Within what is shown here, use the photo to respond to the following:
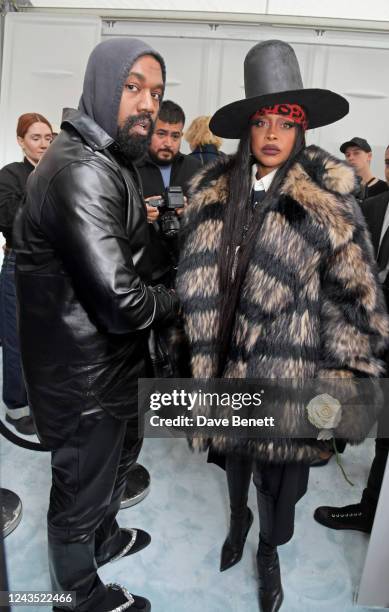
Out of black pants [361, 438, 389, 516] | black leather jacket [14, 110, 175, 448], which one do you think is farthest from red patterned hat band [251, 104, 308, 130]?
black pants [361, 438, 389, 516]

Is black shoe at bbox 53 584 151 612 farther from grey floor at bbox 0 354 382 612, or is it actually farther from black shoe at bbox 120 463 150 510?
black shoe at bbox 120 463 150 510

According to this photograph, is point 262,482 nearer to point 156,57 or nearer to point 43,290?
point 43,290

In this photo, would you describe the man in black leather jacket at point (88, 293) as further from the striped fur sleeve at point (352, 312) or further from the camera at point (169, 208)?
the striped fur sleeve at point (352, 312)

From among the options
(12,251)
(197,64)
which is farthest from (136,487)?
(197,64)

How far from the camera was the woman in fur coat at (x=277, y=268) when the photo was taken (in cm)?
122

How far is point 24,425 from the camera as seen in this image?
2480mm

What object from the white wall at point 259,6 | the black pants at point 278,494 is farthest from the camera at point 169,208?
the white wall at point 259,6

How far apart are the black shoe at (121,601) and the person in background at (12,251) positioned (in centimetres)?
123

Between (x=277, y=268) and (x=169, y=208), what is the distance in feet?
1.87

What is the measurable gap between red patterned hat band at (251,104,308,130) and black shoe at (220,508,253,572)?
4.60 ft

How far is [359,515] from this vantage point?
6.06ft

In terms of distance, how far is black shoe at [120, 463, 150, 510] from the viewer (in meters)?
1.92

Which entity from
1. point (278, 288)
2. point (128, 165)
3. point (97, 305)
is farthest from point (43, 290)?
point (278, 288)

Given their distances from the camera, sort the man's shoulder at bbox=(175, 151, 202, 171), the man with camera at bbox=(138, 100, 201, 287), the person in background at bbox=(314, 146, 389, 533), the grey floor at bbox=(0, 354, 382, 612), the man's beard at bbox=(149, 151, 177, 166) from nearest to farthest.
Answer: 1. the grey floor at bbox=(0, 354, 382, 612)
2. the person in background at bbox=(314, 146, 389, 533)
3. the man with camera at bbox=(138, 100, 201, 287)
4. the man's beard at bbox=(149, 151, 177, 166)
5. the man's shoulder at bbox=(175, 151, 202, 171)
